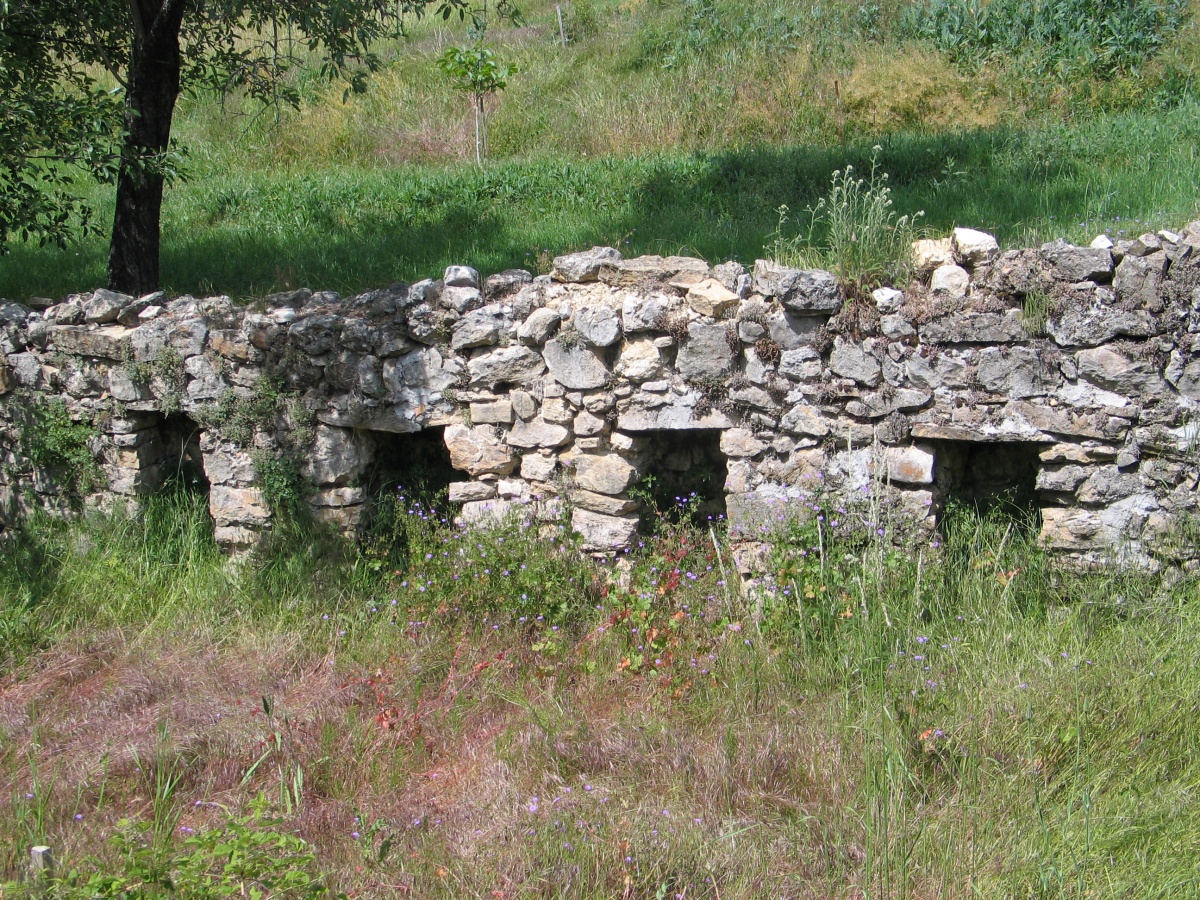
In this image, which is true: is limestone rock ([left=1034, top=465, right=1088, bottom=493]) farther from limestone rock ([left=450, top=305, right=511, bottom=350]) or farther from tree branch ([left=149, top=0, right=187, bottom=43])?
tree branch ([left=149, top=0, right=187, bottom=43])

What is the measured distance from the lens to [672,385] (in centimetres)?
533

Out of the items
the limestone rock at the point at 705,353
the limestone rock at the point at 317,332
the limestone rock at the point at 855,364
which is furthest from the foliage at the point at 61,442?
the limestone rock at the point at 855,364

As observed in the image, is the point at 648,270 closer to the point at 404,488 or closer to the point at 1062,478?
the point at 404,488

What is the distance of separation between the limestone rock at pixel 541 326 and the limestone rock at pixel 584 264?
0.93 ft

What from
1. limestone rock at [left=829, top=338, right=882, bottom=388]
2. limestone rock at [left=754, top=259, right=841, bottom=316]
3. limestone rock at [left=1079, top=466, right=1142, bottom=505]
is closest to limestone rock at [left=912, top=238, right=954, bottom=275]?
limestone rock at [left=754, top=259, right=841, bottom=316]

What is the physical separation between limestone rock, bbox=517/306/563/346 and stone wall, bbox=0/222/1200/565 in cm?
2

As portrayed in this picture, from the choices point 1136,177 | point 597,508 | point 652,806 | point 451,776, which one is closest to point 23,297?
point 597,508

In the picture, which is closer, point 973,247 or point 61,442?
point 973,247

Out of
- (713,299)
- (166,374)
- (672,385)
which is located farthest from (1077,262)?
(166,374)

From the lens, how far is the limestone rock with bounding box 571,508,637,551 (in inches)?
217

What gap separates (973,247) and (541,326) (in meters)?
2.33

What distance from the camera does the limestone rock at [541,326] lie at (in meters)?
5.43

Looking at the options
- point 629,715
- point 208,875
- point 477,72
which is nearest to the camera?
point 208,875

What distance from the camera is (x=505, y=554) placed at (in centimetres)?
533
